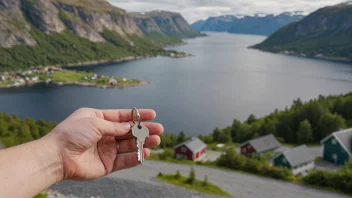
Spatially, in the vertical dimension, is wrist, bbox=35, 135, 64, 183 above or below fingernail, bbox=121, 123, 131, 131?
below

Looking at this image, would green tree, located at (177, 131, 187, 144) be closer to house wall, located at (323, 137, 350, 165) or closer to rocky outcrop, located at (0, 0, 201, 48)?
house wall, located at (323, 137, 350, 165)

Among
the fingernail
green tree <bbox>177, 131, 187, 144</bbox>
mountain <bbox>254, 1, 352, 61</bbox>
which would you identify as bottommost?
green tree <bbox>177, 131, 187, 144</bbox>

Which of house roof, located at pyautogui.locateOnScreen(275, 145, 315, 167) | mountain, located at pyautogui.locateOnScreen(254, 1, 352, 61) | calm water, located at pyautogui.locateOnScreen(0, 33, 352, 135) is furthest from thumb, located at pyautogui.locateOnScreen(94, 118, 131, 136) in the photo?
mountain, located at pyautogui.locateOnScreen(254, 1, 352, 61)

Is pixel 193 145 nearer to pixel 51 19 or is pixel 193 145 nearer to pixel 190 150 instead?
pixel 190 150

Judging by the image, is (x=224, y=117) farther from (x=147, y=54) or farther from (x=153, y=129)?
(x=147, y=54)

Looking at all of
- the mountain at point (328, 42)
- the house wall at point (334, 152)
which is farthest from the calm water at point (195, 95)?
the mountain at point (328, 42)

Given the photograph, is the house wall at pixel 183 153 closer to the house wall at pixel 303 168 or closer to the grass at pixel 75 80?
the house wall at pixel 303 168

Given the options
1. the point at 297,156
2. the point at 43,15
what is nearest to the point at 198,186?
the point at 297,156
